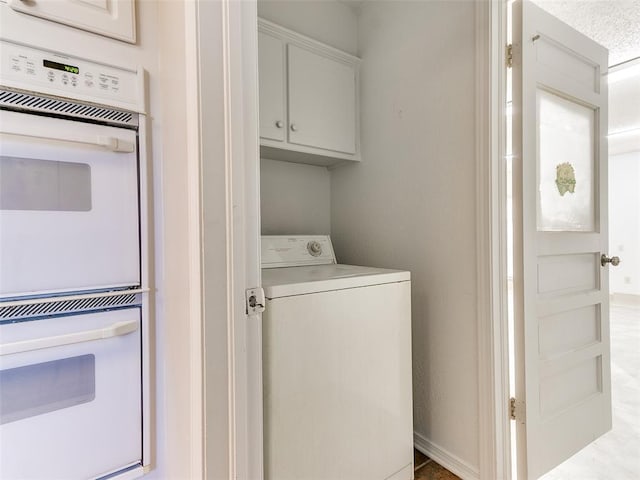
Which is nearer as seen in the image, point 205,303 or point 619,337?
point 205,303

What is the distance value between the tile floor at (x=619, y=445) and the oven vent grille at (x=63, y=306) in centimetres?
193

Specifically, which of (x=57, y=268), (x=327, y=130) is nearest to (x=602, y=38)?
(x=327, y=130)

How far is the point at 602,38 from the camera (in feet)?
6.95

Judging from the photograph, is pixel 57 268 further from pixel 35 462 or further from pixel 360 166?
pixel 360 166

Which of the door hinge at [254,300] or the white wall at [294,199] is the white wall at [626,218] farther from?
the door hinge at [254,300]

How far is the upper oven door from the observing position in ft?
3.21

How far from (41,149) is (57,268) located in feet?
1.23

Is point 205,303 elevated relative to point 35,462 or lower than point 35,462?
elevated

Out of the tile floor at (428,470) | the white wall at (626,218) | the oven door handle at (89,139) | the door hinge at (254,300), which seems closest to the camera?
the door hinge at (254,300)

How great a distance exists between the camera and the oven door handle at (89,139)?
38.1 inches

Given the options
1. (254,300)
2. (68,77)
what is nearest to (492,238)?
(254,300)

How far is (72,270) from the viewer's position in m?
1.06

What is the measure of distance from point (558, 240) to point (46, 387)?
2.08 meters

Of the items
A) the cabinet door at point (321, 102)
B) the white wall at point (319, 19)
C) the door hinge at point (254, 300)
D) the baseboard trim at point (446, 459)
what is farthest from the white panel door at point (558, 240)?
the door hinge at point (254, 300)
